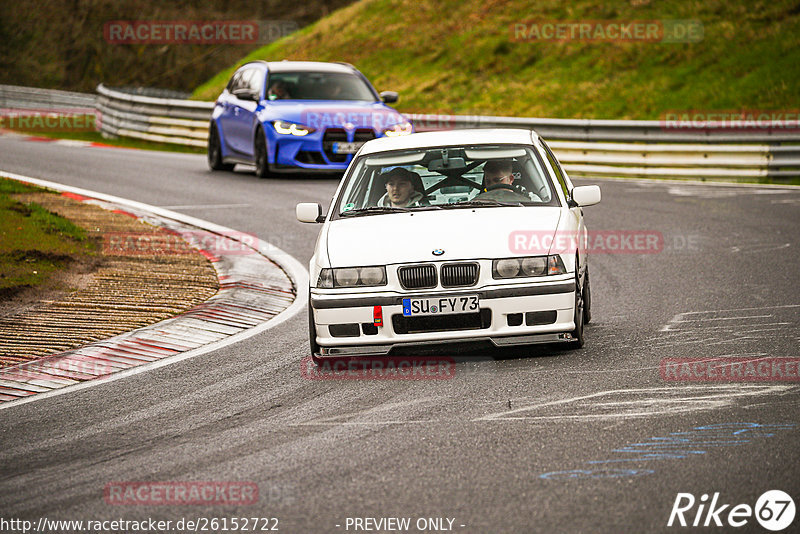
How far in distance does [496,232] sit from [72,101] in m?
36.3

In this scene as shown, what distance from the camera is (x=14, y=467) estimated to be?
5742 millimetres

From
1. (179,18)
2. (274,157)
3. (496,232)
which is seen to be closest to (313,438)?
(496,232)

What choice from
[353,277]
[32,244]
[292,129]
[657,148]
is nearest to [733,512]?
[353,277]

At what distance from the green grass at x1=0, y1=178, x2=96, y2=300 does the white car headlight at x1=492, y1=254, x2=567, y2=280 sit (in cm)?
474

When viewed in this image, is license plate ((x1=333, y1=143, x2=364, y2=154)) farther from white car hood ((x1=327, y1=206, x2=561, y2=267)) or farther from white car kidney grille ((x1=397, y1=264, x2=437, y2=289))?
white car kidney grille ((x1=397, y1=264, x2=437, y2=289))

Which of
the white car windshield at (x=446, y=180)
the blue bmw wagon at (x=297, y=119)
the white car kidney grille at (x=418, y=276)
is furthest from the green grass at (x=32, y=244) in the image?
the blue bmw wagon at (x=297, y=119)

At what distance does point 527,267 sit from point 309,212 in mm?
1801

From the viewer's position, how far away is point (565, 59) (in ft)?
104

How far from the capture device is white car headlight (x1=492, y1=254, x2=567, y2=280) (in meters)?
7.48

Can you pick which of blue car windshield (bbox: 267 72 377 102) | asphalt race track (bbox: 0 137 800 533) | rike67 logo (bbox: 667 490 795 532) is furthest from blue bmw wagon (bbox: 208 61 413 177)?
rike67 logo (bbox: 667 490 795 532)

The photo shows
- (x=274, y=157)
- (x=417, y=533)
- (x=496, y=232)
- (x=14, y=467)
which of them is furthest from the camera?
(x=274, y=157)

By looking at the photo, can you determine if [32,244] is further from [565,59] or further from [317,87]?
[565,59]

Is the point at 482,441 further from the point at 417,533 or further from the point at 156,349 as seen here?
the point at 156,349

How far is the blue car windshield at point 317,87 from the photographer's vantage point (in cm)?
1928
